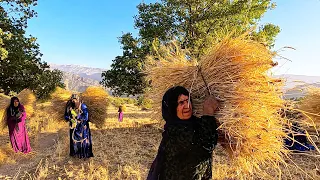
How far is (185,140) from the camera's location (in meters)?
2.37

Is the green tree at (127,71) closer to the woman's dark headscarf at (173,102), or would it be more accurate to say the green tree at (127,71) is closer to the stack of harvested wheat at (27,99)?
the stack of harvested wheat at (27,99)

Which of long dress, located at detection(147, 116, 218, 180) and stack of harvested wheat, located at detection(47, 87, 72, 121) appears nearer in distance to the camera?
long dress, located at detection(147, 116, 218, 180)

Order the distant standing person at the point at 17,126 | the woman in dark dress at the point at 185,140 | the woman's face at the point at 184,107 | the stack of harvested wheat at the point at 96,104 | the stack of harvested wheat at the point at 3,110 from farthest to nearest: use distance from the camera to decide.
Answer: the stack of harvested wheat at the point at 3,110
the stack of harvested wheat at the point at 96,104
the distant standing person at the point at 17,126
the woman's face at the point at 184,107
the woman in dark dress at the point at 185,140

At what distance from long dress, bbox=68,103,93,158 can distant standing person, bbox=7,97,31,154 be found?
2261 millimetres

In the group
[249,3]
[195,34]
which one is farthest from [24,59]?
[249,3]

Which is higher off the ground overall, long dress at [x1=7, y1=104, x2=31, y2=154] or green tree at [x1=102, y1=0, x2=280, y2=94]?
green tree at [x1=102, y1=0, x2=280, y2=94]

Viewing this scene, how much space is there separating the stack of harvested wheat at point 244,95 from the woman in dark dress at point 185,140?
0.13 meters

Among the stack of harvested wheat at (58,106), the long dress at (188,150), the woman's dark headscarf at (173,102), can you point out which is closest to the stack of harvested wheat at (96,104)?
the stack of harvested wheat at (58,106)

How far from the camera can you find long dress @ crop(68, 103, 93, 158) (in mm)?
6438

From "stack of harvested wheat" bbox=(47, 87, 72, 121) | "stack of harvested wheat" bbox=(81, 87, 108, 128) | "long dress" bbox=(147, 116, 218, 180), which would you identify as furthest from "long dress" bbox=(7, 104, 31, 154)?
"long dress" bbox=(147, 116, 218, 180)

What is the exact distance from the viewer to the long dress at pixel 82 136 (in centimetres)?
644

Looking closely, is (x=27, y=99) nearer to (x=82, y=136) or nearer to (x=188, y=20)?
(x=82, y=136)

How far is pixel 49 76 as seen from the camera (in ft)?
38.4

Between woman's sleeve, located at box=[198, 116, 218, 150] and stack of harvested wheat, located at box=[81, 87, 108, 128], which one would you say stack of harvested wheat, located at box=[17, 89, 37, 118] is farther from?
woman's sleeve, located at box=[198, 116, 218, 150]
